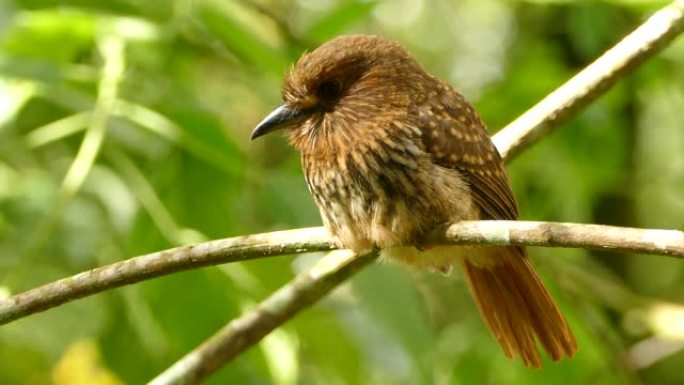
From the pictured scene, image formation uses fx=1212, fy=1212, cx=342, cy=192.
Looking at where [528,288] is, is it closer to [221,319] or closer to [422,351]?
[422,351]

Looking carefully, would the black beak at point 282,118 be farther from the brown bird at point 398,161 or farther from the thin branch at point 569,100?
the thin branch at point 569,100

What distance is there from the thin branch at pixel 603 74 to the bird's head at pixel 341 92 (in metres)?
0.29

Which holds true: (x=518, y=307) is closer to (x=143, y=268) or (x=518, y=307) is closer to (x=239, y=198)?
(x=239, y=198)

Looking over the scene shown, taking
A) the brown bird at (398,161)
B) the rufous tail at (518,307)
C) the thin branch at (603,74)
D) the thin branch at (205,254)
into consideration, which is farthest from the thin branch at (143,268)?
the rufous tail at (518,307)

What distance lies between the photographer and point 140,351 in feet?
10.0

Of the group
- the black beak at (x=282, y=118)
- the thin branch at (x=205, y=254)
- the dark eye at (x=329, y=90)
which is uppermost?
the dark eye at (x=329, y=90)

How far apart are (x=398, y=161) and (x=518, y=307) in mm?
643

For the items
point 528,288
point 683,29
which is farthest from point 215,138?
point 683,29

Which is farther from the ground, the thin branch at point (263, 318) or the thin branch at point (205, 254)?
the thin branch at point (263, 318)

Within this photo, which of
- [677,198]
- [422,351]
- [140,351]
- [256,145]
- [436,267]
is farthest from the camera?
[256,145]

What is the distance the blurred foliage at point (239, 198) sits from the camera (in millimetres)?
2719

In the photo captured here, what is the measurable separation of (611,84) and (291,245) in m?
0.89

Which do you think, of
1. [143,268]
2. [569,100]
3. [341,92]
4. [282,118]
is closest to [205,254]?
[143,268]

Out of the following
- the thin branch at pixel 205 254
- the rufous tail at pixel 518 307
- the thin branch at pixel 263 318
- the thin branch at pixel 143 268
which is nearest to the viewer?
the thin branch at pixel 205 254
